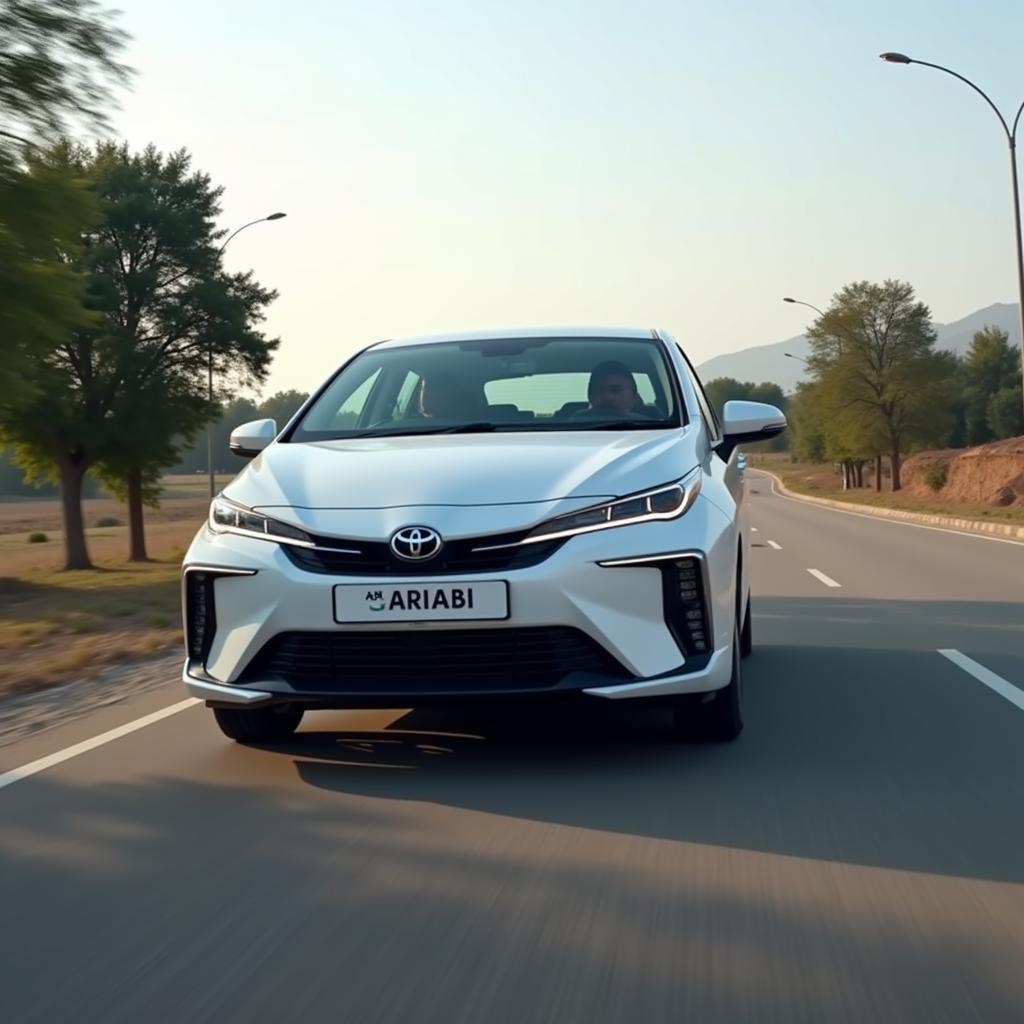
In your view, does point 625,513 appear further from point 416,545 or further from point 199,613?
point 199,613

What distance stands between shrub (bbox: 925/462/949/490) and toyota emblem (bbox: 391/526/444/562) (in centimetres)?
7003

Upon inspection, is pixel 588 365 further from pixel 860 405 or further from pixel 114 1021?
pixel 860 405

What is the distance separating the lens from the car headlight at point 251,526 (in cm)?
523

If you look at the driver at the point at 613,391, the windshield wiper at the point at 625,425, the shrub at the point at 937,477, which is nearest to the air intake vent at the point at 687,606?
the windshield wiper at the point at 625,425

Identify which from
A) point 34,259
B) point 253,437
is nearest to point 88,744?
point 253,437

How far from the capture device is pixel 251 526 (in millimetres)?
5379

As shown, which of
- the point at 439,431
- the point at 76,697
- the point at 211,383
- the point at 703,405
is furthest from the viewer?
the point at 211,383

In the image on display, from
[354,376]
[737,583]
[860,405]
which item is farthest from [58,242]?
[860,405]

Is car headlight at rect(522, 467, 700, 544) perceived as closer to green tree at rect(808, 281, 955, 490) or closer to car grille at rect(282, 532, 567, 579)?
car grille at rect(282, 532, 567, 579)

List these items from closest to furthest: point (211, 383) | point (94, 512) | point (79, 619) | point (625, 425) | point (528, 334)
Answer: point (625, 425) → point (528, 334) → point (79, 619) → point (211, 383) → point (94, 512)

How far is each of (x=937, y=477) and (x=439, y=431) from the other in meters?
69.3

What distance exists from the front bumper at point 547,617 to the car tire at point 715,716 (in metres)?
0.33

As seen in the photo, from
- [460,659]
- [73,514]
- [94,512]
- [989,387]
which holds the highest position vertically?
[989,387]

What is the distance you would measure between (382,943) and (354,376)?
12.7ft
